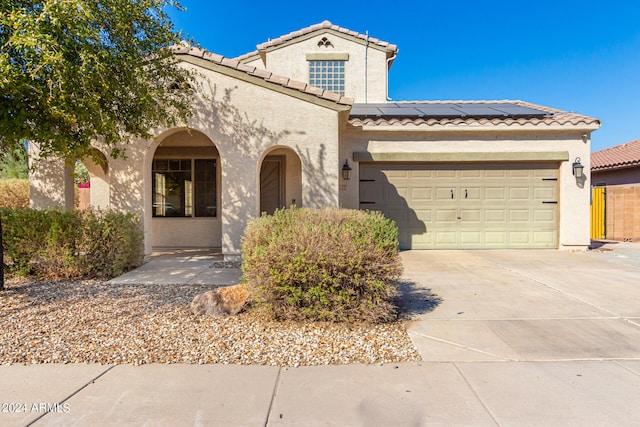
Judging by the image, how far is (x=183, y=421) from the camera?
106 inches

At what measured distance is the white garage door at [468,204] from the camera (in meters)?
10.9

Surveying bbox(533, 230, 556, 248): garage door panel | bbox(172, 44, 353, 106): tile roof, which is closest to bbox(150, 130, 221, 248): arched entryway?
bbox(172, 44, 353, 106): tile roof

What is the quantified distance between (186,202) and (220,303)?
7.25 metres

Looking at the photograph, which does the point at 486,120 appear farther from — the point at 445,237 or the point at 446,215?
the point at 445,237

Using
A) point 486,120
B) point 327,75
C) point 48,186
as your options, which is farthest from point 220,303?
point 327,75

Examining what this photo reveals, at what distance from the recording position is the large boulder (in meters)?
4.79

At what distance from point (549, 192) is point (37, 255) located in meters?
12.6

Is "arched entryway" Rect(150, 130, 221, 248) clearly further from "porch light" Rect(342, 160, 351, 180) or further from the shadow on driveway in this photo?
the shadow on driveway

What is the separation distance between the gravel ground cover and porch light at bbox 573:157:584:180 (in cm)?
892

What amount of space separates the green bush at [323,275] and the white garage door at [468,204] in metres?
6.53

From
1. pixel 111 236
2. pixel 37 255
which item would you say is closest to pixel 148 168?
pixel 111 236

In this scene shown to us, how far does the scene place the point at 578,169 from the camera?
10516mm

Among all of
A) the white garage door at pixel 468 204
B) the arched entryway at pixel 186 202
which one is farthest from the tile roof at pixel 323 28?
the white garage door at pixel 468 204

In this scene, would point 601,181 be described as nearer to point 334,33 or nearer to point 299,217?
point 334,33
